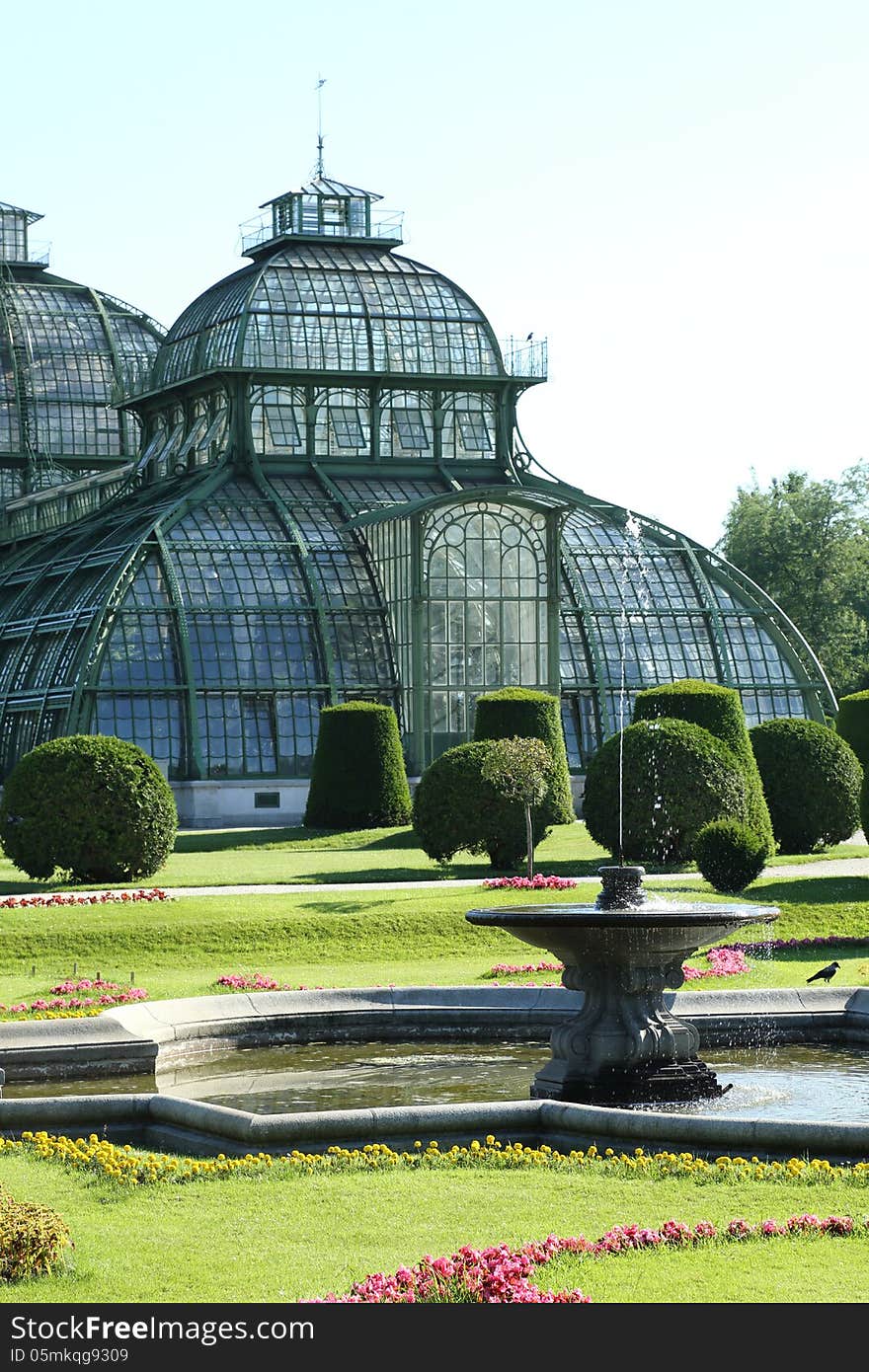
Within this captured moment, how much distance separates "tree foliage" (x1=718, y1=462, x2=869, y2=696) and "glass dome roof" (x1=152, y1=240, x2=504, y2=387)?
76.3 feet

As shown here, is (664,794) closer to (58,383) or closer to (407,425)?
(407,425)

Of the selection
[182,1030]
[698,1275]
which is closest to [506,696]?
[182,1030]

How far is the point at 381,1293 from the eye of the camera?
9.94 metres

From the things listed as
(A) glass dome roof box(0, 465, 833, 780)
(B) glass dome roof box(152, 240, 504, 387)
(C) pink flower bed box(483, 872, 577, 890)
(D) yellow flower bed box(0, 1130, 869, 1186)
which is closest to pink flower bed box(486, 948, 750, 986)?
(C) pink flower bed box(483, 872, 577, 890)

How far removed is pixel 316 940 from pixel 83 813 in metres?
7.33

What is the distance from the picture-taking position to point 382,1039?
20.5m

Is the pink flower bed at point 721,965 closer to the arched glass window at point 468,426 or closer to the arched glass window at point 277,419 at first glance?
Result: the arched glass window at point 277,419

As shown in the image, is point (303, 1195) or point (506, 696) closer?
point (303, 1195)

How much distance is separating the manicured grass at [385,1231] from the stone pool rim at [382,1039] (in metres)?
0.92

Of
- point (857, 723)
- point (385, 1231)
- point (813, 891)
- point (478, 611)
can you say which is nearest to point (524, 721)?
point (857, 723)

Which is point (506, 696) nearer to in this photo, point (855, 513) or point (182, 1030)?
point (182, 1030)

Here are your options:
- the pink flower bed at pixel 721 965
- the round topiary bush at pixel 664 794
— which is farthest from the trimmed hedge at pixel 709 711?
the pink flower bed at pixel 721 965

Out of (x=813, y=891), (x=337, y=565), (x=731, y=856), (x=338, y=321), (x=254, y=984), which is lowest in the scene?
(x=254, y=984)

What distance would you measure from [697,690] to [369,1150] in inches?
963
